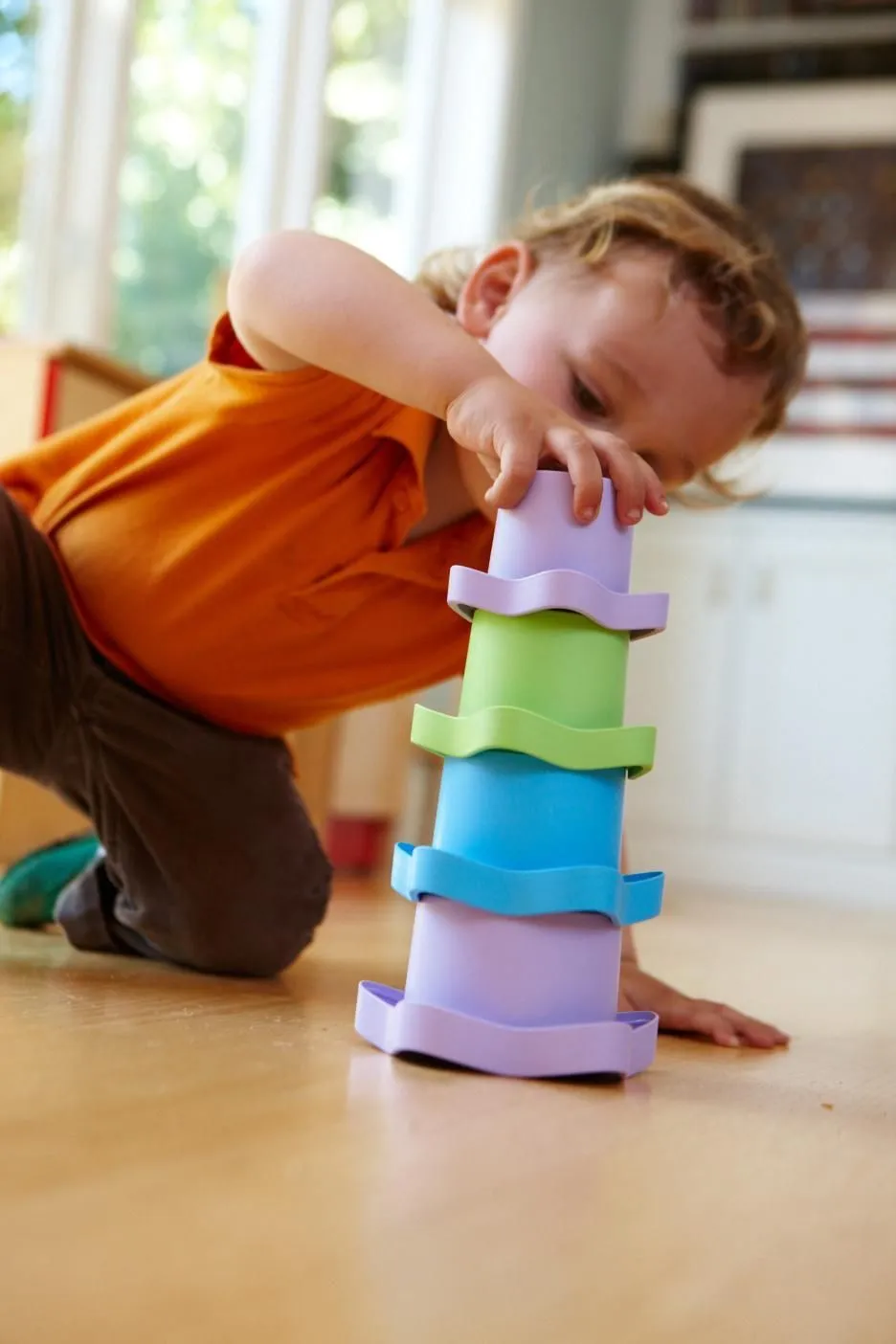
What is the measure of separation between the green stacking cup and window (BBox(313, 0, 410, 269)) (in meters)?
2.36

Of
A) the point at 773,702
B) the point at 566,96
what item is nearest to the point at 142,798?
the point at 773,702

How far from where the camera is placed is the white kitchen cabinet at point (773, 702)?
340 cm

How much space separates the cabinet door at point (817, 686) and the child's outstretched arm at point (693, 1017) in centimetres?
246

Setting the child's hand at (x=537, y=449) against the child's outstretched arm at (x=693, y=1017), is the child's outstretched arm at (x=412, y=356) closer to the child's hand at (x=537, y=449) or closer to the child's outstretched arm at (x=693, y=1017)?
the child's hand at (x=537, y=449)

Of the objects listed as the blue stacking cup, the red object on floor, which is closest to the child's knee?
the blue stacking cup

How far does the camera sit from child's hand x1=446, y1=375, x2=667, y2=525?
774 millimetres

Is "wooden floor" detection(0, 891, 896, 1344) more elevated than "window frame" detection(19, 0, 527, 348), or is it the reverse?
"window frame" detection(19, 0, 527, 348)

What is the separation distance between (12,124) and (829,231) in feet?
7.14

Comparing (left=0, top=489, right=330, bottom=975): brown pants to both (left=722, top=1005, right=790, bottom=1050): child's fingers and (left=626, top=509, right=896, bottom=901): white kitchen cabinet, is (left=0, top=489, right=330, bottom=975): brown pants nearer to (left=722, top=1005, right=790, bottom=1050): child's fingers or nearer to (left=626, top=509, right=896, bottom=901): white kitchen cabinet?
(left=722, top=1005, right=790, bottom=1050): child's fingers

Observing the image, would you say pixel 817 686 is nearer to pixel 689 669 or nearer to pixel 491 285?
pixel 689 669

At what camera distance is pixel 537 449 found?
0.79 metres

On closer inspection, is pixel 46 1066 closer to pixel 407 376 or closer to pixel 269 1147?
pixel 269 1147

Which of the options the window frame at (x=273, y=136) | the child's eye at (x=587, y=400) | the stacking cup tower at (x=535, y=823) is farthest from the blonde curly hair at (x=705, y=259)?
the window frame at (x=273, y=136)

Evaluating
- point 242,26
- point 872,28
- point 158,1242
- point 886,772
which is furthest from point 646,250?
point 872,28
